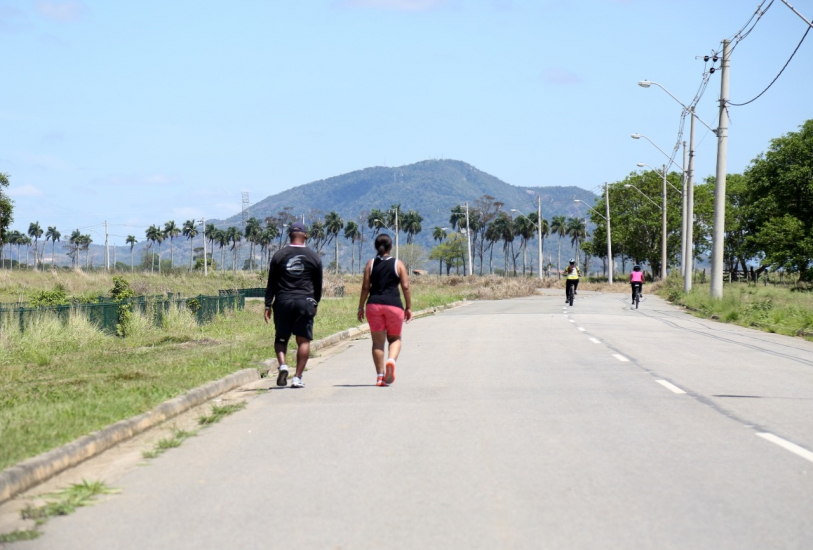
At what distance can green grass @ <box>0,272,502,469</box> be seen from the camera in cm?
844

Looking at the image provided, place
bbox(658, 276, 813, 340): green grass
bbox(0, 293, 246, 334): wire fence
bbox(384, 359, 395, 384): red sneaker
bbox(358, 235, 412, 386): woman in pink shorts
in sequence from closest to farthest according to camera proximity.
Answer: bbox(384, 359, 395, 384): red sneaker < bbox(358, 235, 412, 386): woman in pink shorts < bbox(0, 293, 246, 334): wire fence < bbox(658, 276, 813, 340): green grass

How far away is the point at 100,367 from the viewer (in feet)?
46.9

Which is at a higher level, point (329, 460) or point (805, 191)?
point (805, 191)

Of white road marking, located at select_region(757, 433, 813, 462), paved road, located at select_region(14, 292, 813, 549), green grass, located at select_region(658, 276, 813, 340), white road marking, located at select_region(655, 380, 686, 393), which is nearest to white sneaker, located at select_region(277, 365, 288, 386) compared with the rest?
paved road, located at select_region(14, 292, 813, 549)

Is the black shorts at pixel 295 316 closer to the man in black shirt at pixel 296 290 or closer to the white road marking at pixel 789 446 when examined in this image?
the man in black shirt at pixel 296 290

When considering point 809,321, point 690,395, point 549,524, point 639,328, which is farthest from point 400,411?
point 809,321

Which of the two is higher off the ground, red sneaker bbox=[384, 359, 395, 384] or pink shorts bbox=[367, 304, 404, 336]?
pink shorts bbox=[367, 304, 404, 336]

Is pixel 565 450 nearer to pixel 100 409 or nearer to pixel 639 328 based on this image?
pixel 100 409

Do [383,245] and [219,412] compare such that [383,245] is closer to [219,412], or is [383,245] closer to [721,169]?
[219,412]

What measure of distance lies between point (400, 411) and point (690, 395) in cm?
354

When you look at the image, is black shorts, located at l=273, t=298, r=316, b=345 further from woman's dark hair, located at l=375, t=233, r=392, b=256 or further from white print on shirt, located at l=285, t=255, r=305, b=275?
woman's dark hair, located at l=375, t=233, r=392, b=256

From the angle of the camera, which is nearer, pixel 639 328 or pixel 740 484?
pixel 740 484

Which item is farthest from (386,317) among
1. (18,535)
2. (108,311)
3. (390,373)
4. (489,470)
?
(108,311)

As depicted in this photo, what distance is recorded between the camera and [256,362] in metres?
14.6
